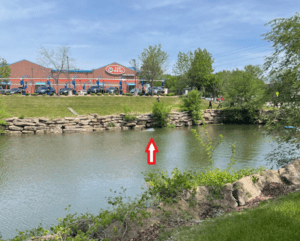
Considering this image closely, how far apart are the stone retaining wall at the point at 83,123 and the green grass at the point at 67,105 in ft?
8.54

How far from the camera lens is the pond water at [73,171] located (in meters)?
9.41

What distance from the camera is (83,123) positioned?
35.6 metres

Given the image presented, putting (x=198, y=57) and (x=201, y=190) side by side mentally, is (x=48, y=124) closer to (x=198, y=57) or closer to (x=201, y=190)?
(x=201, y=190)

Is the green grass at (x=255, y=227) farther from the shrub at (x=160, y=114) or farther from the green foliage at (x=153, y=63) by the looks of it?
the green foliage at (x=153, y=63)

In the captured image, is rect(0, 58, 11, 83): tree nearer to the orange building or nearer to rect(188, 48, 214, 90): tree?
the orange building

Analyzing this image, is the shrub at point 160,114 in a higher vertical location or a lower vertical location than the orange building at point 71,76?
lower

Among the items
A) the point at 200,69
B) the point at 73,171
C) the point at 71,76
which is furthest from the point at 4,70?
the point at 73,171

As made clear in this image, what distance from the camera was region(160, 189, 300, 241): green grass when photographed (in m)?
4.94

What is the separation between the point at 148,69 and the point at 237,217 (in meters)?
60.3

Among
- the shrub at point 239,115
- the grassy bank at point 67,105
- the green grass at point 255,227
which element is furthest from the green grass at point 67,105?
the green grass at point 255,227

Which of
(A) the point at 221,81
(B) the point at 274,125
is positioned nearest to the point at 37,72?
(A) the point at 221,81

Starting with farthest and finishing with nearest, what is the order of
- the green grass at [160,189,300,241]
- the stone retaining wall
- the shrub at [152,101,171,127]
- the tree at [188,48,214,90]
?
the tree at [188,48,214,90], the shrub at [152,101,171,127], the stone retaining wall, the green grass at [160,189,300,241]

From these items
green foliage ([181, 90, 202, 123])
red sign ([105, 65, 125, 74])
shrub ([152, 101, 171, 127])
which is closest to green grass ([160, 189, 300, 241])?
shrub ([152, 101, 171, 127])


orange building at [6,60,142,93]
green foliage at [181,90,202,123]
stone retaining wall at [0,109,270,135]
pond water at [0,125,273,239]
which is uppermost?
orange building at [6,60,142,93]
